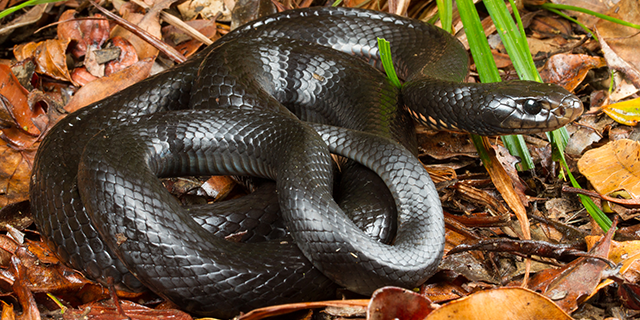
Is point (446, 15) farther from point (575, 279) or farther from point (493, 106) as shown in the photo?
point (575, 279)

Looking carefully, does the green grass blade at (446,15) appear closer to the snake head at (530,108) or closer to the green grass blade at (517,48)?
the green grass blade at (517,48)

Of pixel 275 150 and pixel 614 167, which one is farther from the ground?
pixel 275 150

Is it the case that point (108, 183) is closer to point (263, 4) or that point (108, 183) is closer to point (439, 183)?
point (439, 183)

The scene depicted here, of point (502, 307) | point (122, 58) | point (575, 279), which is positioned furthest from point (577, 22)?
point (122, 58)

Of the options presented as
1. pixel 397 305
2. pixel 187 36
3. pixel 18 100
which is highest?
pixel 187 36

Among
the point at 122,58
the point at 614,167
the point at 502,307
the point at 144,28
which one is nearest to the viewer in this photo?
the point at 502,307

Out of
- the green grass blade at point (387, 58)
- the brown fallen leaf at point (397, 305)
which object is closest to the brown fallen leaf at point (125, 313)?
the brown fallen leaf at point (397, 305)

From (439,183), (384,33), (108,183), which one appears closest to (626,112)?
(439,183)
